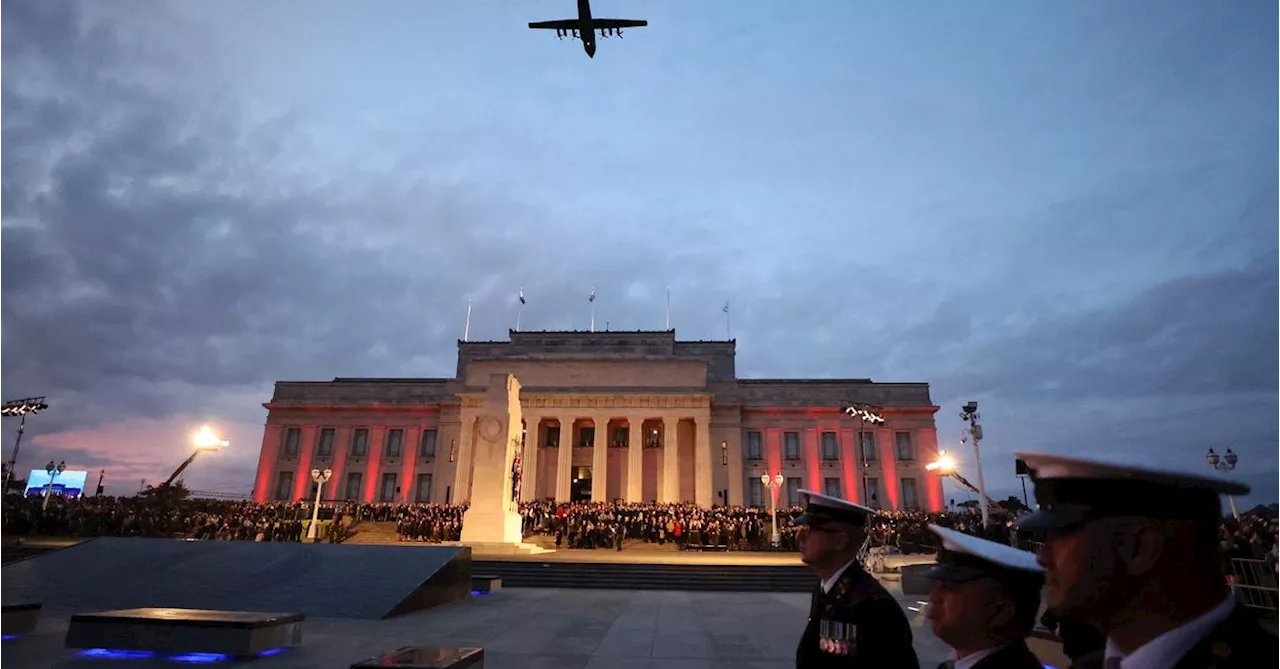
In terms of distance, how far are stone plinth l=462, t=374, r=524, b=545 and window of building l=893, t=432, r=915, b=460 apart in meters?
40.8

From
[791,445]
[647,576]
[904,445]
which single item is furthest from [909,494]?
[647,576]

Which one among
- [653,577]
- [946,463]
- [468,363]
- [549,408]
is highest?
[468,363]

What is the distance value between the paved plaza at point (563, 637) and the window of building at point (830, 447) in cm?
4320

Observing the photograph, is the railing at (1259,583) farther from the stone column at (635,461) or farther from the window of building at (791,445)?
the window of building at (791,445)

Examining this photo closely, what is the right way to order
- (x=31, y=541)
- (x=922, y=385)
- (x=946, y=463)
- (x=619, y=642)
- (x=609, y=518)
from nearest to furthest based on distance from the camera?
(x=619, y=642), (x=946, y=463), (x=31, y=541), (x=609, y=518), (x=922, y=385)

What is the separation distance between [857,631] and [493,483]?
24.0 meters

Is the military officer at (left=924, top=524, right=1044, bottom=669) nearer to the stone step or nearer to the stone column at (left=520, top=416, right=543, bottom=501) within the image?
the stone step

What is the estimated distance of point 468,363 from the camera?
5909cm

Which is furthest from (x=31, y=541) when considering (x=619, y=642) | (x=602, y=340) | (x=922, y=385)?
(x=922, y=385)

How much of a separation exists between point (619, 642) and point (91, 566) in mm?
13479

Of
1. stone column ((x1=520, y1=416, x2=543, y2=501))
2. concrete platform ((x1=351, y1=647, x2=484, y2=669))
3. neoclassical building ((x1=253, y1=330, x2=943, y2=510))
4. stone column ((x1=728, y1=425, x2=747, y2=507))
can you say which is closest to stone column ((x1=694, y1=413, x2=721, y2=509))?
neoclassical building ((x1=253, y1=330, x2=943, y2=510))

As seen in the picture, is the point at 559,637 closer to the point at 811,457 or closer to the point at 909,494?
the point at 811,457

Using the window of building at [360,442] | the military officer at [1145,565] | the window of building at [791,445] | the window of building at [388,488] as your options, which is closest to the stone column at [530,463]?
the window of building at [388,488]

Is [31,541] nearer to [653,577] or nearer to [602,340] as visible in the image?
[653,577]
